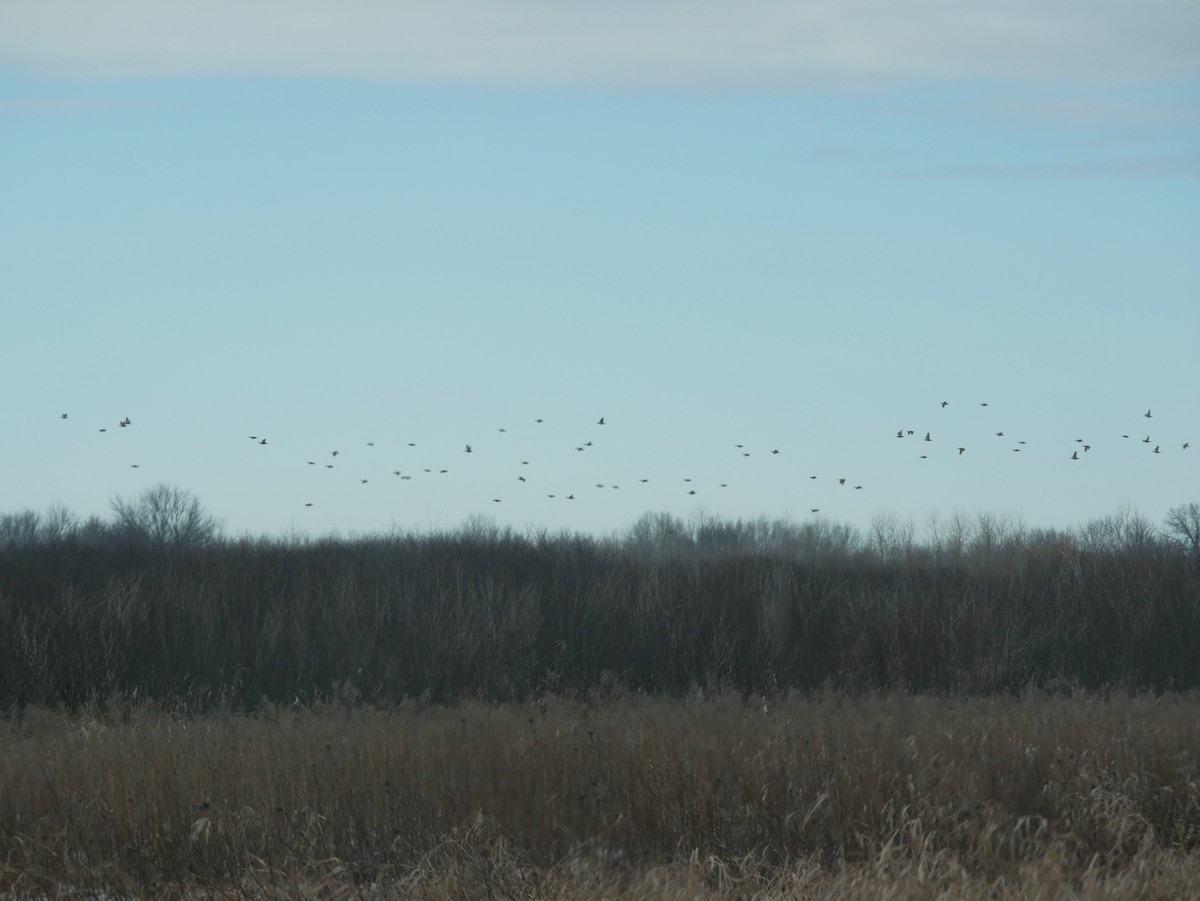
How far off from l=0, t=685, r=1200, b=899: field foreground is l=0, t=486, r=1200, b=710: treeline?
666 centimetres

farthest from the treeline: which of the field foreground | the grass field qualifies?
the field foreground

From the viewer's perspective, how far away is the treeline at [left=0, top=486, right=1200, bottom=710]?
2180cm

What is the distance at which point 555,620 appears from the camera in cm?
2414

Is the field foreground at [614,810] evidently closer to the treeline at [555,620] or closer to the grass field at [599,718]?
the grass field at [599,718]

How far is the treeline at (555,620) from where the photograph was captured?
21.8 meters

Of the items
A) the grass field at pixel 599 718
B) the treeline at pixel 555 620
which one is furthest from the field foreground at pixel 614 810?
the treeline at pixel 555 620

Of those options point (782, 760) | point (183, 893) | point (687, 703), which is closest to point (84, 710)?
point (687, 703)

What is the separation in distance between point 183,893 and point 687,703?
334 inches

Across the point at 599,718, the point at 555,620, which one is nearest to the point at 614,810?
the point at 599,718

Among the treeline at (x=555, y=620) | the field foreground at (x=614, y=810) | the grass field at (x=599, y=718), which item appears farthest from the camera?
the treeline at (x=555, y=620)

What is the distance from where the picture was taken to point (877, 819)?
38.5 ft

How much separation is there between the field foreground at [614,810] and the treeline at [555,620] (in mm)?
6659

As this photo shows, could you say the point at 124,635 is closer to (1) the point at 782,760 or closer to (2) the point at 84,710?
(2) the point at 84,710

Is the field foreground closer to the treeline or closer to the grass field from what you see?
the grass field
